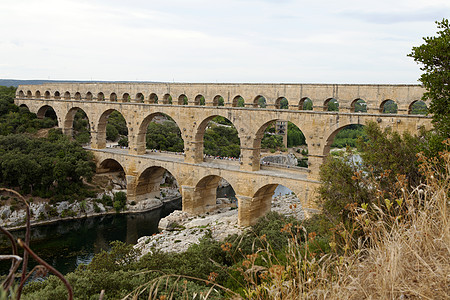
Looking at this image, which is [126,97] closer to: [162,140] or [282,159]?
[162,140]

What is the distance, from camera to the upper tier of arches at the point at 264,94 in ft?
53.5

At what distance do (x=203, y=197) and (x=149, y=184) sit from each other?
5.09m

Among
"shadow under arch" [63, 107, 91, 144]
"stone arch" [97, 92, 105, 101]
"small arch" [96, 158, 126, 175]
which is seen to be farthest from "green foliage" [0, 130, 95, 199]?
"stone arch" [97, 92, 105, 101]

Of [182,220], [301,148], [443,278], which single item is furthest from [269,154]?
[443,278]

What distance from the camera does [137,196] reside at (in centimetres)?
2578

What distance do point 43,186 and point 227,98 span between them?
1271 centimetres

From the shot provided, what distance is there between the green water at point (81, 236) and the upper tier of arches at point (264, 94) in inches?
300

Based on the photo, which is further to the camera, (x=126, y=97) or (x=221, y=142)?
(x=221, y=142)

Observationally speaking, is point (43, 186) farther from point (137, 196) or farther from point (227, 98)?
point (227, 98)

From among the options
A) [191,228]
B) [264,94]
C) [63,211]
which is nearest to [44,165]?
[63,211]

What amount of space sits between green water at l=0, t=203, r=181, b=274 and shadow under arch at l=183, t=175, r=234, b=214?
8.10ft

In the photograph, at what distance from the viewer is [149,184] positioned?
2620cm

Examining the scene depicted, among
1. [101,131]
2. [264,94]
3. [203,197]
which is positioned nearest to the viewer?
[264,94]

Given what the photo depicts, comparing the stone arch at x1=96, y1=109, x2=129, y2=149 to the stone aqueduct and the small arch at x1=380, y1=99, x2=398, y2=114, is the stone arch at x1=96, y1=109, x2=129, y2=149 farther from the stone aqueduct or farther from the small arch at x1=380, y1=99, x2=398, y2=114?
the small arch at x1=380, y1=99, x2=398, y2=114
